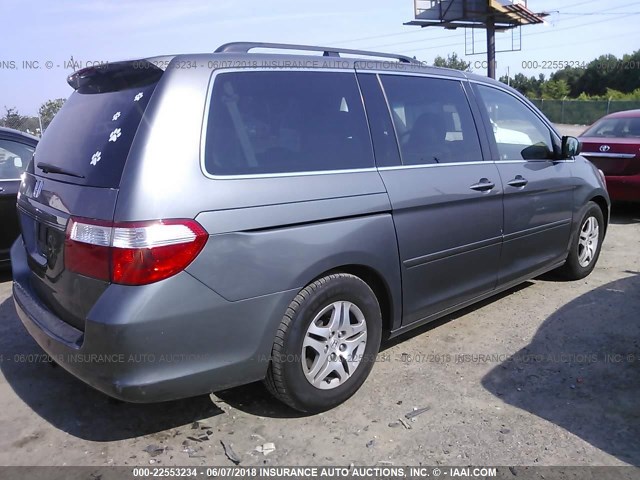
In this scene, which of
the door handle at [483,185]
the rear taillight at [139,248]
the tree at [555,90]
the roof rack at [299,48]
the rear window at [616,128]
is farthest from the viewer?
the tree at [555,90]

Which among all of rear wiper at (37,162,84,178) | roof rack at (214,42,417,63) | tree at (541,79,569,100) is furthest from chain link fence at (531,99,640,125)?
rear wiper at (37,162,84,178)

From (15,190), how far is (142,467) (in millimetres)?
3765

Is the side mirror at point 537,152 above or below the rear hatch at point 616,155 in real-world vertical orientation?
above

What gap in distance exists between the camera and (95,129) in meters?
2.90

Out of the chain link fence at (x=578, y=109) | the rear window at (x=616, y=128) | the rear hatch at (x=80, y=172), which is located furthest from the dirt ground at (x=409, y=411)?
the chain link fence at (x=578, y=109)

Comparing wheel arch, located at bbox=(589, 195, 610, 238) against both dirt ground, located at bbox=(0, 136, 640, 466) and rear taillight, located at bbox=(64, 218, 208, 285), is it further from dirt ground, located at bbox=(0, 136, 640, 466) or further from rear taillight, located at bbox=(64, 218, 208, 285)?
rear taillight, located at bbox=(64, 218, 208, 285)

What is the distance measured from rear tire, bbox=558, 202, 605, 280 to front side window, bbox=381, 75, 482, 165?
1.80 meters

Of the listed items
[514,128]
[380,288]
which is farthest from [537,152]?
[380,288]

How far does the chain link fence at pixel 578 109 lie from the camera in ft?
121

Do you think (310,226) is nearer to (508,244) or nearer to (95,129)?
(95,129)

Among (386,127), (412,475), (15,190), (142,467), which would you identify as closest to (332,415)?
(412,475)

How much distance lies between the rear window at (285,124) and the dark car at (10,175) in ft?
11.7

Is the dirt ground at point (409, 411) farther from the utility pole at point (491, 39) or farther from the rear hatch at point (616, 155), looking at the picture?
the utility pole at point (491, 39)

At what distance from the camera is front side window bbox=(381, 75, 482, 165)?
359 centimetres
